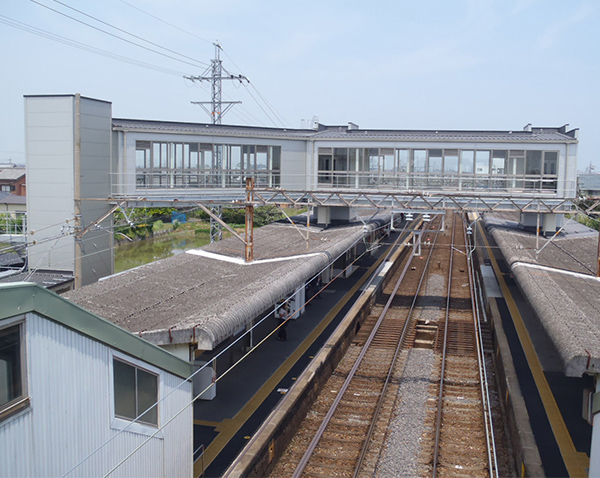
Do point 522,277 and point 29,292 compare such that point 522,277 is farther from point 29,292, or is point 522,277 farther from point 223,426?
point 29,292

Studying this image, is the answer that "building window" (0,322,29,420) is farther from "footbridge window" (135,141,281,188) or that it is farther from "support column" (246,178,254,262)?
"footbridge window" (135,141,281,188)

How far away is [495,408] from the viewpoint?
11688mm

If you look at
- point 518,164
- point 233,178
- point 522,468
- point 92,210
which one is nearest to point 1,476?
point 522,468

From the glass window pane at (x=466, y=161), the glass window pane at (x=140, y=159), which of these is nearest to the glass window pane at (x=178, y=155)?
the glass window pane at (x=140, y=159)

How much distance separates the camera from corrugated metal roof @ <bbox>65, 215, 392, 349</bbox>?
7.95 meters

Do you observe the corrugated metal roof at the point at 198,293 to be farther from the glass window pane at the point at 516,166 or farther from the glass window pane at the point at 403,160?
the glass window pane at the point at 516,166

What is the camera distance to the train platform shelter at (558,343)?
7926mm

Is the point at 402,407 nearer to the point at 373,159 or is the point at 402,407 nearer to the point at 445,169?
the point at 445,169

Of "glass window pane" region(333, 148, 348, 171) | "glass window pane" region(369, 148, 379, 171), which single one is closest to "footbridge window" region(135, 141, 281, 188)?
"glass window pane" region(333, 148, 348, 171)

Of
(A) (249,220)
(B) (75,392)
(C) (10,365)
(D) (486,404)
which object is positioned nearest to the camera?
(C) (10,365)

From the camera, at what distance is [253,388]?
1145cm

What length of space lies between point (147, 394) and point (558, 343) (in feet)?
18.1

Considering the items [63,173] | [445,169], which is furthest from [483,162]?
[63,173]

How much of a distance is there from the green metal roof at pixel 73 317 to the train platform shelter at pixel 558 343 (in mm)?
5063
